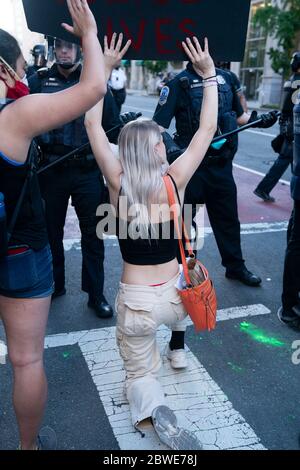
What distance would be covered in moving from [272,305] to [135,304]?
6.04 feet

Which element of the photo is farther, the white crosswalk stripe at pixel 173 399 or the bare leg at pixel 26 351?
the white crosswalk stripe at pixel 173 399

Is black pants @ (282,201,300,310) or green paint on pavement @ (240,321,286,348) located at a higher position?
black pants @ (282,201,300,310)

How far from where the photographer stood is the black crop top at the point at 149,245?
2230mm

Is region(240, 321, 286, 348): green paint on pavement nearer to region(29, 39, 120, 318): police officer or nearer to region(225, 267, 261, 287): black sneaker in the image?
region(225, 267, 261, 287): black sneaker

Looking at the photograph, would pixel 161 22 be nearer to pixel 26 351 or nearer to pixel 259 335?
pixel 26 351

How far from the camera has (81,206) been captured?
344cm

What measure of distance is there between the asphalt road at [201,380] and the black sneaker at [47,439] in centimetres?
7

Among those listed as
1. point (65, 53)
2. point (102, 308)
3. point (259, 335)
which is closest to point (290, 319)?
point (259, 335)

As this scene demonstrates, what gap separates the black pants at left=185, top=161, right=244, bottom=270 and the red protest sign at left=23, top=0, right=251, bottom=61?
186 cm

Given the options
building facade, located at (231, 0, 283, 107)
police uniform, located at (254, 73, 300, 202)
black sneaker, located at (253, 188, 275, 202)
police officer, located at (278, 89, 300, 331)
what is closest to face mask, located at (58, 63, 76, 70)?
police officer, located at (278, 89, 300, 331)

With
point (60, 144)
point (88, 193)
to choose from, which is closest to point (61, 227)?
point (88, 193)

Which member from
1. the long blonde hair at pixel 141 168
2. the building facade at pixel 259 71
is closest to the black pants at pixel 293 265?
the long blonde hair at pixel 141 168

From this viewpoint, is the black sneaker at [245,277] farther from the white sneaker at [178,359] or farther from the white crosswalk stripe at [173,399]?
the white sneaker at [178,359]

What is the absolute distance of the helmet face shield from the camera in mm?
3176
